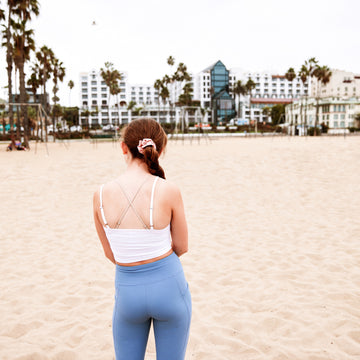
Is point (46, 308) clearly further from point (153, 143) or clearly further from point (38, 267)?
point (153, 143)

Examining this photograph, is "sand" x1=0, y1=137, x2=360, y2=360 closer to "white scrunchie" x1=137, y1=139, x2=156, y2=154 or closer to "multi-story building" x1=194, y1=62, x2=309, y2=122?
"white scrunchie" x1=137, y1=139, x2=156, y2=154

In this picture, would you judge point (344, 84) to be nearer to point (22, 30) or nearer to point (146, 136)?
point (22, 30)

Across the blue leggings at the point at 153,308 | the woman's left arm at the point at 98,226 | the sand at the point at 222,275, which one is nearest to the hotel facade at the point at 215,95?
the sand at the point at 222,275

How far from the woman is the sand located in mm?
1790

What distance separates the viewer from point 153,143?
5.19 ft

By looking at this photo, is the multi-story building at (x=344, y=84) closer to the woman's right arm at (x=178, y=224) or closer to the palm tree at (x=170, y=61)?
the palm tree at (x=170, y=61)

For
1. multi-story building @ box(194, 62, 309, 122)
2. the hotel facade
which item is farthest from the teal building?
multi-story building @ box(194, 62, 309, 122)

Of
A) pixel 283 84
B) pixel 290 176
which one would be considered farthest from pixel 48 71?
pixel 283 84

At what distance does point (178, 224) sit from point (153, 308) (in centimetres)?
40

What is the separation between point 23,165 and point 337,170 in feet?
47.7

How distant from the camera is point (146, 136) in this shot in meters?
1.61

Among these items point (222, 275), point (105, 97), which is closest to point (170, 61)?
point (105, 97)

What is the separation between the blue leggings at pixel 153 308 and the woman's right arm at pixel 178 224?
0.21 feet

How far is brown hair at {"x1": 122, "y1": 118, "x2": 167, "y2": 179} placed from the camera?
1608mm
